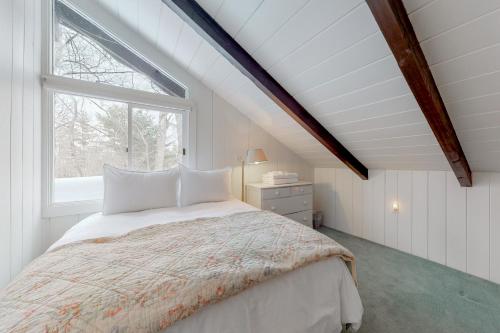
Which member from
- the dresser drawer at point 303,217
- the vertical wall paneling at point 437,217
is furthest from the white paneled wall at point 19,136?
the vertical wall paneling at point 437,217

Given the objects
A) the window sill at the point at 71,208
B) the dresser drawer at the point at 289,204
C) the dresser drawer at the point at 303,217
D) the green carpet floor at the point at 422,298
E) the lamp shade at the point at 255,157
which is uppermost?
the lamp shade at the point at 255,157

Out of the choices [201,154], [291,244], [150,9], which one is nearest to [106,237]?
[291,244]

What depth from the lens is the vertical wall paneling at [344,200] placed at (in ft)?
9.60

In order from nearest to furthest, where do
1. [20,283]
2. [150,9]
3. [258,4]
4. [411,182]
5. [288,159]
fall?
1. [20,283]
2. [258,4]
3. [150,9]
4. [411,182]
5. [288,159]

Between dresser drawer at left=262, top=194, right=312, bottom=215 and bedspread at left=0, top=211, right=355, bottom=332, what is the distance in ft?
3.96

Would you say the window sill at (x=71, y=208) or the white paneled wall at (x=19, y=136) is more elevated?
the white paneled wall at (x=19, y=136)

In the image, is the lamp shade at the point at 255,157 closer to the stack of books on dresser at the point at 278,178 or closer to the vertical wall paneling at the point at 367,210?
the stack of books on dresser at the point at 278,178

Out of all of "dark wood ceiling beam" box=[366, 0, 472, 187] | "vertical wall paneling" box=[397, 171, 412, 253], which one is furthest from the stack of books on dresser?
"dark wood ceiling beam" box=[366, 0, 472, 187]

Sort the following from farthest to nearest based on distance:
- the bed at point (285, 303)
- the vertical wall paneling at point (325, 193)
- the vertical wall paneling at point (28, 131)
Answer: the vertical wall paneling at point (325, 193), the vertical wall paneling at point (28, 131), the bed at point (285, 303)

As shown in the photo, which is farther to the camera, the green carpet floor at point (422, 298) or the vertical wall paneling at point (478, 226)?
the vertical wall paneling at point (478, 226)

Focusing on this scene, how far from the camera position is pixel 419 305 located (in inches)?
59.2

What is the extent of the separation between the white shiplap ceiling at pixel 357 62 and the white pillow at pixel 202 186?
1.00 metres

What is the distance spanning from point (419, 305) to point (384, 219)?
3.84ft

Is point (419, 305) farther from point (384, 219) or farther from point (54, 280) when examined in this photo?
point (54, 280)
